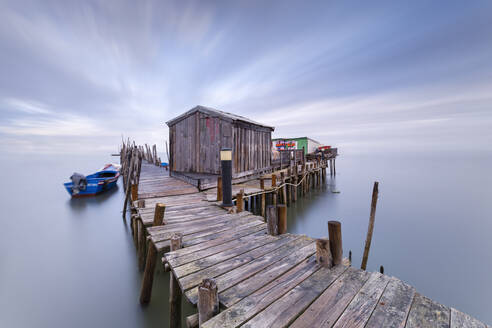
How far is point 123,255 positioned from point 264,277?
27.6 ft

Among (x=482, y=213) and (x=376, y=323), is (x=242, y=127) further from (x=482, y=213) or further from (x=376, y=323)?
(x=482, y=213)

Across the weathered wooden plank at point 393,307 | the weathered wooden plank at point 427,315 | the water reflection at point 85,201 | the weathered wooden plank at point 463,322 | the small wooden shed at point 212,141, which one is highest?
the small wooden shed at point 212,141

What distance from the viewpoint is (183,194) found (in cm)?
865

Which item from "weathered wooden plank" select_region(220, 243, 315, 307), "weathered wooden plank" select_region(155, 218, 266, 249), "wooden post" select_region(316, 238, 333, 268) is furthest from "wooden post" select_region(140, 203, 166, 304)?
"wooden post" select_region(316, 238, 333, 268)

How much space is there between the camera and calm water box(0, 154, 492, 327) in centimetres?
559

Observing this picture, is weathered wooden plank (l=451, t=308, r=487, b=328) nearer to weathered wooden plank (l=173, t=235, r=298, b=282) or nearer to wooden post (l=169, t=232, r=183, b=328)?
weathered wooden plank (l=173, t=235, r=298, b=282)

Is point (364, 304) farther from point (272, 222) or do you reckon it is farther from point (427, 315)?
point (272, 222)

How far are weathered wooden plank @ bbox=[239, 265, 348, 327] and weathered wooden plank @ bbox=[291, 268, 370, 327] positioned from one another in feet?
0.20

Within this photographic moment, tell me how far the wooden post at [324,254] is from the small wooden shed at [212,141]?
878 centimetres

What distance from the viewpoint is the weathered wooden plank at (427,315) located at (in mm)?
2127

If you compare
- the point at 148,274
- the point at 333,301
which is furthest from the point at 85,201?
the point at 333,301

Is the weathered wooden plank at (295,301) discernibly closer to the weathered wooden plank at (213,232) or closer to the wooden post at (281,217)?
the wooden post at (281,217)

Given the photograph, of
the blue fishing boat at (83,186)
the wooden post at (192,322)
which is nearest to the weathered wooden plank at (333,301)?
the wooden post at (192,322)

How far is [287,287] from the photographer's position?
2682mm
